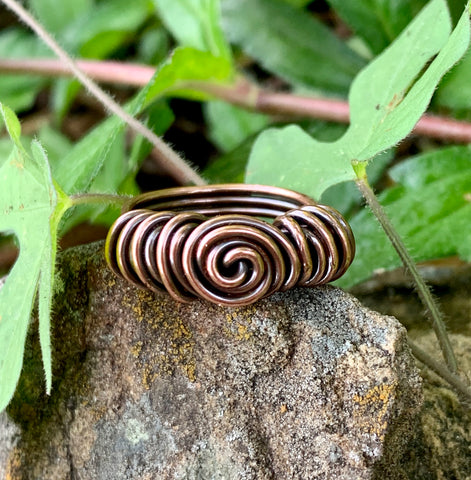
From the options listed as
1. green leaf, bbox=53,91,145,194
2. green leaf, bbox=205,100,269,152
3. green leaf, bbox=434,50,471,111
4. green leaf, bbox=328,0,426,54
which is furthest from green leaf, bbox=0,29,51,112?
green leaf, bbox=434,50,471,111

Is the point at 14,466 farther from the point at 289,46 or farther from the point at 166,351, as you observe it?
the point at 289,46

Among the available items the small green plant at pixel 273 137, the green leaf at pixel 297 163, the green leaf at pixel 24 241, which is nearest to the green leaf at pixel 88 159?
the small green plant at pixel 273 137

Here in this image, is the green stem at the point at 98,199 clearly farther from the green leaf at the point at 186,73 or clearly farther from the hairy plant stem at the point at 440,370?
the hairy plant stem at the point at 440,370

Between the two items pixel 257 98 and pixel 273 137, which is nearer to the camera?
pixel 273 137

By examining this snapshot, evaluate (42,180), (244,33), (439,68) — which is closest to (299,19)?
(244,33)

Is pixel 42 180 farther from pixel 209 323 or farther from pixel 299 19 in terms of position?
pixel 299 19

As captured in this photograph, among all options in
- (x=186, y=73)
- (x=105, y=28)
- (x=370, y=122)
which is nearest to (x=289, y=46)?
(x=186, y=73)

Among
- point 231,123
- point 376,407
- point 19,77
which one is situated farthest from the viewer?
point 19,77
